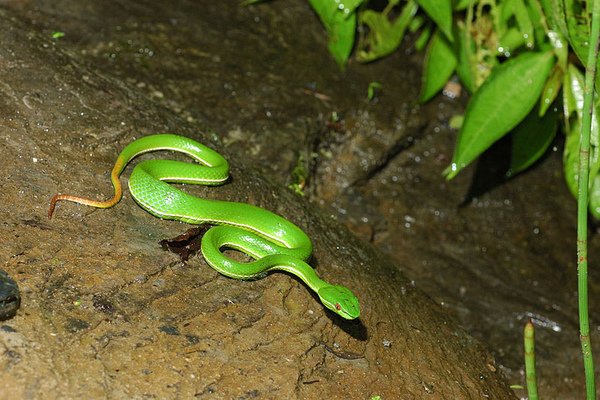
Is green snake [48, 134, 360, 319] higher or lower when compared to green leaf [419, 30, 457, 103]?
lower

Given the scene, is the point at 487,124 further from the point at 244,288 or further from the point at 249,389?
the point at 249,389

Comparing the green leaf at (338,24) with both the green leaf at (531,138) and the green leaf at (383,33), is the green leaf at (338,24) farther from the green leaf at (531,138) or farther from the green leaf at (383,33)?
the green leaf at (531,138)

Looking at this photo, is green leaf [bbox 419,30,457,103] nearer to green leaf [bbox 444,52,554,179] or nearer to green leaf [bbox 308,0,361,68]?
green leaf [bbox 308,0,361,68]

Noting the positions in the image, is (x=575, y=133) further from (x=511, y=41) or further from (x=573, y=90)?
(x=511, y=41)

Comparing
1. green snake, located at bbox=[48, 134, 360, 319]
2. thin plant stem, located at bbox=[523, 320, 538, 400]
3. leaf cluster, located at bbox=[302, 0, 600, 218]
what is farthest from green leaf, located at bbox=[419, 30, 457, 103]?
thin plant stem, located at bbox=[523, 320, 538, 400]

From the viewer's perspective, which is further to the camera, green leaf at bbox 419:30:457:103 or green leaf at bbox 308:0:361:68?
green leaf at bbox 419:30:457:103

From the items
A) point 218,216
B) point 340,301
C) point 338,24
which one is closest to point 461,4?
point 338,24

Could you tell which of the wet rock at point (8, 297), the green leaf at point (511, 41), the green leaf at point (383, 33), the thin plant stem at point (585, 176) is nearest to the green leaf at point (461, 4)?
the green leaf at point (511, 41)
